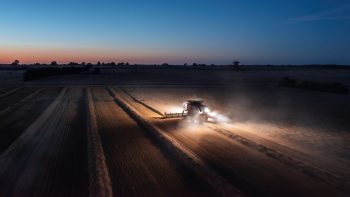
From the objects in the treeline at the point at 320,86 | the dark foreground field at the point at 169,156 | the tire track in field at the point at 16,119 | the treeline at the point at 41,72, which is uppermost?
the dark foreground field at the point at 169,156

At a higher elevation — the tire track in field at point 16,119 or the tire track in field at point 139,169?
the tire track in field at point 139,169

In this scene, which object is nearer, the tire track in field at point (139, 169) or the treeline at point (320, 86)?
the tire track in field at point (139, 169)

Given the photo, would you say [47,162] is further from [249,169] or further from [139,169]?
[249,169]

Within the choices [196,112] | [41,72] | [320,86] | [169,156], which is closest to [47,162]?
[169,156]

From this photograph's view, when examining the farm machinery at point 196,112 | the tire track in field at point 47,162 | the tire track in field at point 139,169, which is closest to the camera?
the tire track in field at point 139,169

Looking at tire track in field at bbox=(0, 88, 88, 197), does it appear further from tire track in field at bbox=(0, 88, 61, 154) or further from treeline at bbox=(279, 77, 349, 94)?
treeline at bbox=(279, 77, 349, 94)

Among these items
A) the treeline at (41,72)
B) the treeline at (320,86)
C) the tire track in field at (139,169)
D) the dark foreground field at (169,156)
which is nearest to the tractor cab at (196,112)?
the dark foreground field at (169,156)

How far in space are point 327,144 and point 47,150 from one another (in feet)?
45.2

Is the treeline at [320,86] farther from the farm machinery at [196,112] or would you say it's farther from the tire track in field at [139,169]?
the tire track in field at [139,169]

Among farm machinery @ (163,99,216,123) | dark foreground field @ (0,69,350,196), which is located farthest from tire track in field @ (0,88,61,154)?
farm machinery @ (163,99,216,123)

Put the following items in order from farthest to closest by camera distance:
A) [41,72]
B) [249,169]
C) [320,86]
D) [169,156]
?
[41,72], [320,86], [169,156], [249,169]

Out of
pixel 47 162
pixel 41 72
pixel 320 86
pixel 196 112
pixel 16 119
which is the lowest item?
pixel 41 72

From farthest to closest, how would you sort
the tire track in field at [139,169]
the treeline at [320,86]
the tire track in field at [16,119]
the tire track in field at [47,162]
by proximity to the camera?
the treeline at [320,86], the tire track in field at [16,119], the tire track in field at [47,162], the tire track in field at [139,169]

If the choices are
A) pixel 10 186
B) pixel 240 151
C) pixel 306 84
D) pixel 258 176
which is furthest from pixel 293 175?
pixel 306 84
